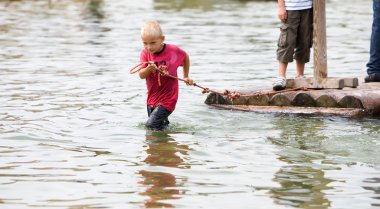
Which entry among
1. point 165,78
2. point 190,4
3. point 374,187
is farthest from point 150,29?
point 190,4

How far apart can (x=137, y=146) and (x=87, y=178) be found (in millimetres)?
1343

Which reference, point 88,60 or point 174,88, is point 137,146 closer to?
point 174,88

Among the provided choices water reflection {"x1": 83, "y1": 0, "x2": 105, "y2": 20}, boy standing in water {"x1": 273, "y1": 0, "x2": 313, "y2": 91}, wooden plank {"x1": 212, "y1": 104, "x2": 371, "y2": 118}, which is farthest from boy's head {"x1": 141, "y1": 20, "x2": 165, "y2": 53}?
water reflection {"x1": 83, "y1": 0, "x2": 105, "y2": 20}

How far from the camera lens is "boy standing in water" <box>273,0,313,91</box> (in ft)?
35.1

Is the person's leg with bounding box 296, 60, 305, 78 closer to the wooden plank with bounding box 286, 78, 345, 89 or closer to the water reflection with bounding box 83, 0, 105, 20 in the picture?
the wooden plank with bounding box 286, 78, 345, 89

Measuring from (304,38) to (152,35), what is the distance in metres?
2.54

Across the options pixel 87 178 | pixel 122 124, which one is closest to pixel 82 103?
pixel 122 124

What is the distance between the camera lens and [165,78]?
941cm

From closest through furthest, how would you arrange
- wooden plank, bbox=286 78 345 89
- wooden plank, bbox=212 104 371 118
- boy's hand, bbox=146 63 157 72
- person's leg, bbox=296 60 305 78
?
1. boy's hand, bbox=146 63 157 72
2. wooden plank, bbox=212 104 371 118
3. wooden plank, bbox=286 78 345 89
4. person's leg, bbox=296 60 305 78

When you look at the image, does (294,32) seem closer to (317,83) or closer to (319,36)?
(319,36)

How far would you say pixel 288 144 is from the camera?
344 inches

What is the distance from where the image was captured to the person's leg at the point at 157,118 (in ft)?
30.8

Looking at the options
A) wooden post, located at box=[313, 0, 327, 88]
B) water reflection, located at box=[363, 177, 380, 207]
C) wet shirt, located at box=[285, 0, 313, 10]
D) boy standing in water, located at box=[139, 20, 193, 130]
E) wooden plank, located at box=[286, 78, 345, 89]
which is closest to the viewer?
water reflection, located at box=[363, 177, 380, 207]

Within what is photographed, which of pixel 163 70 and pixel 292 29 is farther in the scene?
pixel 292 29
